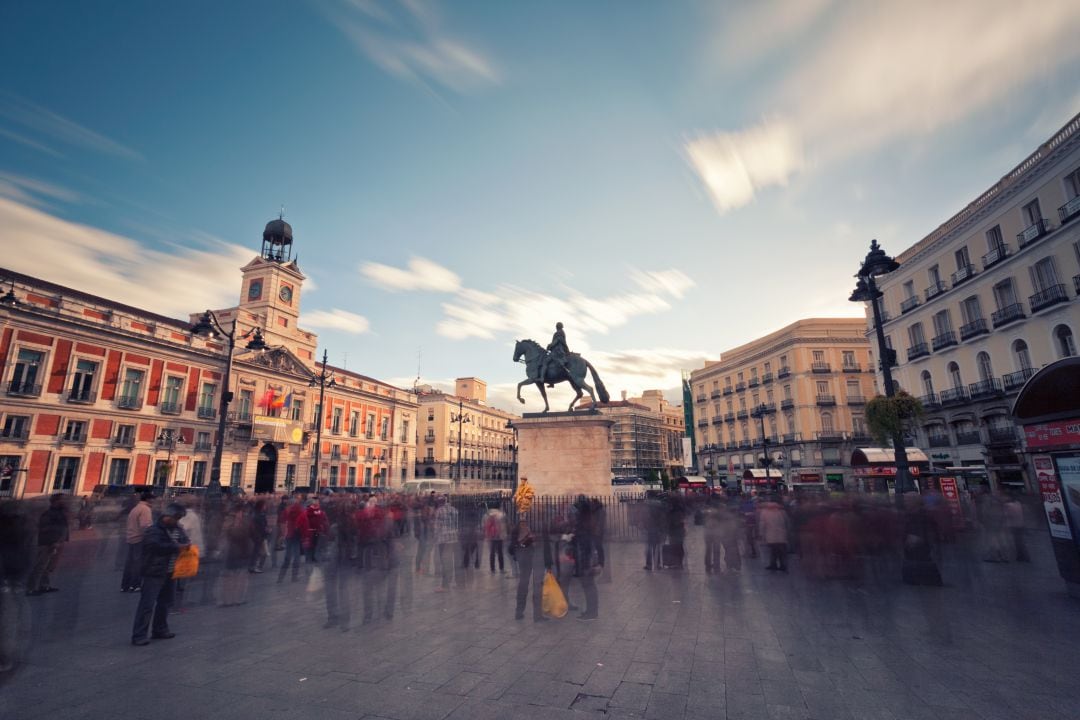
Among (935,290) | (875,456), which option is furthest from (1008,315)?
(875,456)

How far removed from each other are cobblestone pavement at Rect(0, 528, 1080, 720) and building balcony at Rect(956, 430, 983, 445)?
74.5ft

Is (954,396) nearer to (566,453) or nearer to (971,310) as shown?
(971,310)

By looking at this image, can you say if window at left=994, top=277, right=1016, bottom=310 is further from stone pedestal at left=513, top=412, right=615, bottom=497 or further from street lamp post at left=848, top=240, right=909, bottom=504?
stone pedestal at left=513, top=412, right=615, bottom=497

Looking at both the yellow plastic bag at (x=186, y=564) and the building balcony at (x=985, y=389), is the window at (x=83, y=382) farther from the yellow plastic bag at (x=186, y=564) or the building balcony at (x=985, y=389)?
the building balcony at (x=985, y=389)

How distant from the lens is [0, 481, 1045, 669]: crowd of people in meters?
6.95

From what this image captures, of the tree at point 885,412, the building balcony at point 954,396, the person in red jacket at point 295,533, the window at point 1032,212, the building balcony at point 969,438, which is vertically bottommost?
the person in red jacket at point 295,533

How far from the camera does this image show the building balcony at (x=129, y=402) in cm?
3394

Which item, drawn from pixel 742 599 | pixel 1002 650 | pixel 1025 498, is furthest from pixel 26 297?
pixel 1025 498

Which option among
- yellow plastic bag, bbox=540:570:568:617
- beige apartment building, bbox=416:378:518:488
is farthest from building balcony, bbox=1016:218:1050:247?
beige apartment building, bbox=416:378:518:488

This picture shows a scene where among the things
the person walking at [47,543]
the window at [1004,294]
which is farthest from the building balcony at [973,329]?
Answer: the person walking at [47,543]

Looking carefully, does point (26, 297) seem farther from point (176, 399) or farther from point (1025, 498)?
point (1025, 498)

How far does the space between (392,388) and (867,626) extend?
5796cm

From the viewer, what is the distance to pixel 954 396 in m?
27.8

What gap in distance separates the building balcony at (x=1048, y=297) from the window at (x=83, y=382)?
53.9 metres
